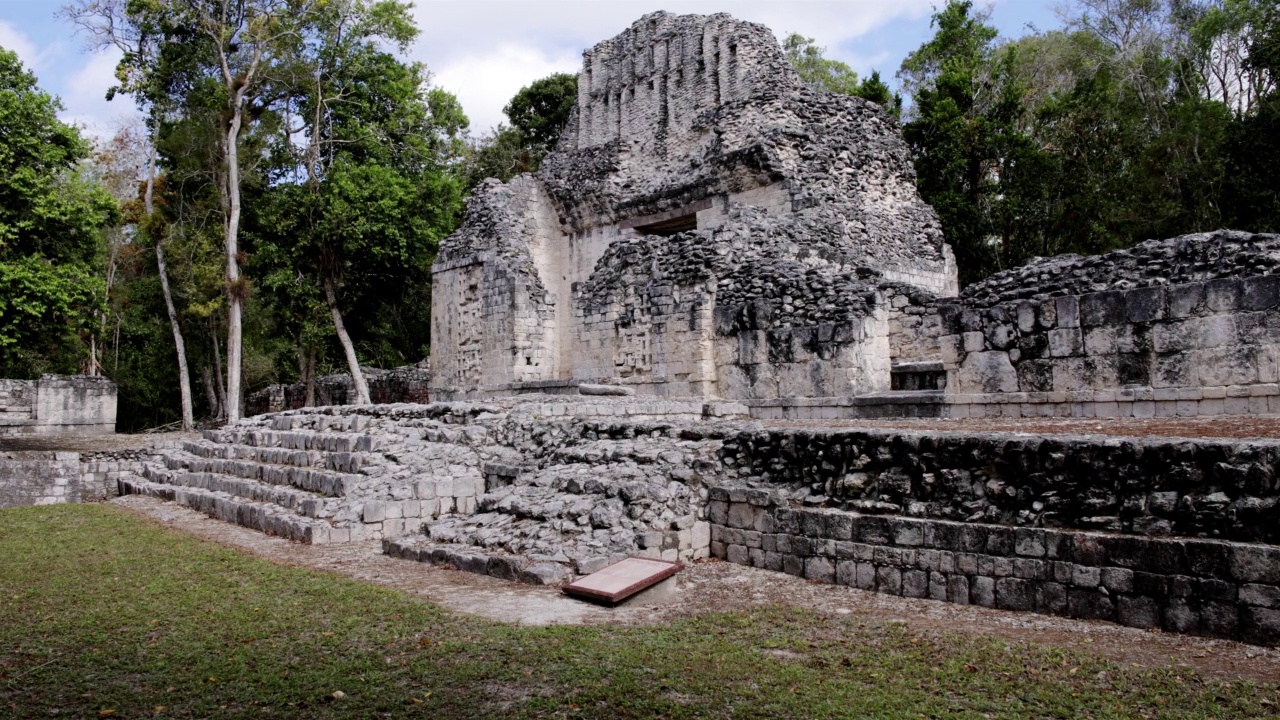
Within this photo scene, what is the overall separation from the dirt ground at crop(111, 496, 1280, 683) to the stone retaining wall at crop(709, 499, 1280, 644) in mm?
95

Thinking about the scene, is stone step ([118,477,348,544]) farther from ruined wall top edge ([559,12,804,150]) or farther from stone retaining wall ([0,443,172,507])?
ruined wall top edge ([559,12,804,150])

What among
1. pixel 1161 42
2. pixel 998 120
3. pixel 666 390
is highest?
pixel 1161 42

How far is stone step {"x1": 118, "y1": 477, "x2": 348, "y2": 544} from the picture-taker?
8484 millimetres

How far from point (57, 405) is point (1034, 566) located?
23.4 metres

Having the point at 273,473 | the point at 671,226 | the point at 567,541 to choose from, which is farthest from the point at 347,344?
the point at 567,541

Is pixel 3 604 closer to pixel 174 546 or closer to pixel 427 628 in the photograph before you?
pixel 174 546

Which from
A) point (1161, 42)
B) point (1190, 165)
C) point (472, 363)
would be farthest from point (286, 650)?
point (1161, 42)

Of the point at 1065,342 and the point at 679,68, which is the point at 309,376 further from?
the point at 1065,342

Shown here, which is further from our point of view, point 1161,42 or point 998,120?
point 1161,42

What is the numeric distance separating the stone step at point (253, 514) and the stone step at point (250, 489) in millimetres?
87

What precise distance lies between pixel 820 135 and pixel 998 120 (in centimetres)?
813

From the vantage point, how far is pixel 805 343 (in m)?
12.7

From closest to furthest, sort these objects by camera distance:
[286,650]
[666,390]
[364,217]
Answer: [286,650]
[666,390]
[364,217]

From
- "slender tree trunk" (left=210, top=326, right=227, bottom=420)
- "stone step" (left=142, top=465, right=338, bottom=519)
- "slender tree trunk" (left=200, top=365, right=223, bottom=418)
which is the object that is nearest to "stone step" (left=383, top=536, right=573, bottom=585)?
"stone step" (left=142, top=465, right=338, bottom=519)
